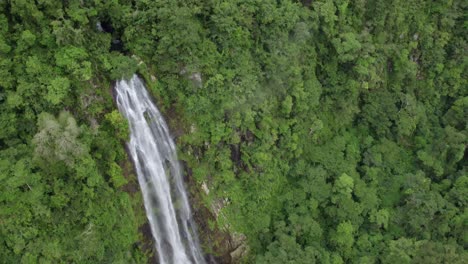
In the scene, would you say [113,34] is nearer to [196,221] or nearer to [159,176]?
[159,176]

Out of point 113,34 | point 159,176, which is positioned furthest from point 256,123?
point 113,34

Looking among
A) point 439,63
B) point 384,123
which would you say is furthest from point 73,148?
point 439,63

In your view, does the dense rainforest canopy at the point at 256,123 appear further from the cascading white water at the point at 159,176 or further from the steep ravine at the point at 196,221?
the cascading white water at the point at 159,176

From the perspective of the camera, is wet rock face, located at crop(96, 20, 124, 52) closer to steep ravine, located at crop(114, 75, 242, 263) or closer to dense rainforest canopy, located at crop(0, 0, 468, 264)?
dense rainforest canopy, located at crop(0, 0, 468, 264)

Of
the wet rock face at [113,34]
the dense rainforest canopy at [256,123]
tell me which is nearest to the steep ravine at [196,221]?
the dense rainforest canopy at [256,123]

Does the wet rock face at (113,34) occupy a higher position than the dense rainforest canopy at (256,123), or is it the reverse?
the wet rock face at (113,34)

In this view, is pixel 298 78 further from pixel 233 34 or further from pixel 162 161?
pixel 162 161
